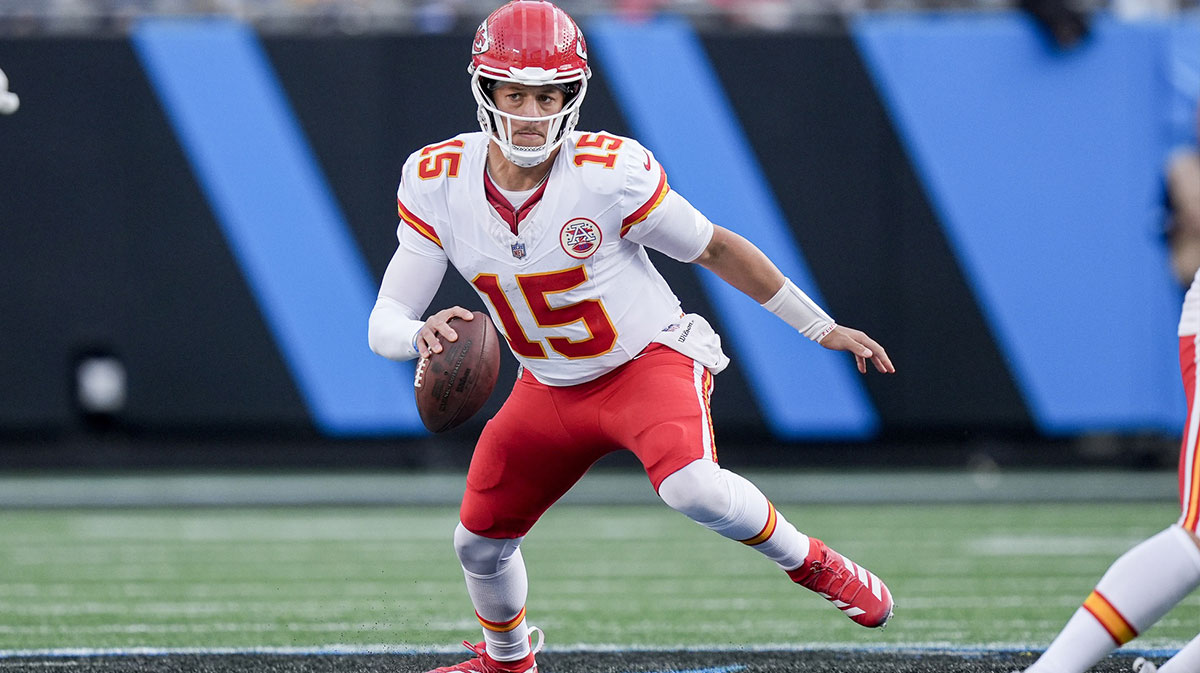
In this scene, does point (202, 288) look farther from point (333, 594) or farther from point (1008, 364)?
point (1008, 364)

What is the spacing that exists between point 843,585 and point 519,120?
4.42 ft

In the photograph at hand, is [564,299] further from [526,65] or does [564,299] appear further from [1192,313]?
[1192,313]

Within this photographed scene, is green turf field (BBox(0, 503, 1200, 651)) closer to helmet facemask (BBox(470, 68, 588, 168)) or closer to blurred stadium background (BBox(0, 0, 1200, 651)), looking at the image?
blurred stadium background (BBox(0, 0, 1200, 651))

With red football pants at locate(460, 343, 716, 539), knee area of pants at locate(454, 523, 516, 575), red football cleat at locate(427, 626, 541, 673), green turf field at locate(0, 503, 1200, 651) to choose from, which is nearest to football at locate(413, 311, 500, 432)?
red football pants at locate(460, 343, 716, 539)

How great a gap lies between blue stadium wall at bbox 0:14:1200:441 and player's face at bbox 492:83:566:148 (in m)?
5.72

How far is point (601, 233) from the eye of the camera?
3514 mm

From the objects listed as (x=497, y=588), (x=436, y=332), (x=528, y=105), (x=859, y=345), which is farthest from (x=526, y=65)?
(x=497, y=588)

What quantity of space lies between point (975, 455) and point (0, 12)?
6.81m

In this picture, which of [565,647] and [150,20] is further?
[150,20]

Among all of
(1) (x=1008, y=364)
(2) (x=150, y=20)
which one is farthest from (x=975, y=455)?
(2) (x=150, y=20)

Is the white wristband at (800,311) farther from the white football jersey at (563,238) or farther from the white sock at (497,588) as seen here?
the white sock at (497,588)

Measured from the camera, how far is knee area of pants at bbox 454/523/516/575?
3637 millimetres

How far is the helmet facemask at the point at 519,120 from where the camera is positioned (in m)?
3.46

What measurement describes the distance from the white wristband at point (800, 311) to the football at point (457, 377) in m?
0.72
